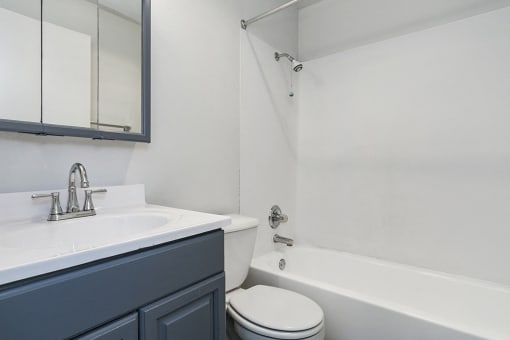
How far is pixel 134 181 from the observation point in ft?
4.14

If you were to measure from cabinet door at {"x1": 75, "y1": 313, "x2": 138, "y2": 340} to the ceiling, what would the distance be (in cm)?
217

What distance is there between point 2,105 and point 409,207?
2.12 metres

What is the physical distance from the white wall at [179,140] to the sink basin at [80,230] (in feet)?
0.66

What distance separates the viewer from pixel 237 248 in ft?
4.55

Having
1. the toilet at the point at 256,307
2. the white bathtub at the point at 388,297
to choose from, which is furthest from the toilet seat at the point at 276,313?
the white bathtub at the point at 388,297

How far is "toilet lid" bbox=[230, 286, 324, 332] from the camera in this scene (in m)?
1.13

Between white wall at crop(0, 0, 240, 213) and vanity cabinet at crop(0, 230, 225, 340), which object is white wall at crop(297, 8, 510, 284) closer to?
white wall at crop(0, 0, 240, 213)

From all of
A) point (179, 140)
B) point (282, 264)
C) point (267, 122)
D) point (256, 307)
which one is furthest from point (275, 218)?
point (179, 140)

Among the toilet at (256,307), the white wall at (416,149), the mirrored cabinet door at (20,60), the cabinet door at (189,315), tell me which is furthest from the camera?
the white wall at (416,149)

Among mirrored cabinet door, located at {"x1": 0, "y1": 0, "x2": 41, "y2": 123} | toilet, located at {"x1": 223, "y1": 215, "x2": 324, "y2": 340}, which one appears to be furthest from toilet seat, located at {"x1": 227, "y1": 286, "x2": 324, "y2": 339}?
mirrored cabinet door, located at {"x1": 0, "y1": 0, "x2": 41, "y2": 123}

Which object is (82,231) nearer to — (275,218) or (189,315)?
(189,315)

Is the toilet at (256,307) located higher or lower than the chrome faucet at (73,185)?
lower

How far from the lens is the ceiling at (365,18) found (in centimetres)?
169

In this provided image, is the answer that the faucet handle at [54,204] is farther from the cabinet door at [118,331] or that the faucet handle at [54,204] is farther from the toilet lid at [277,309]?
the toilet lid at [277,309]
